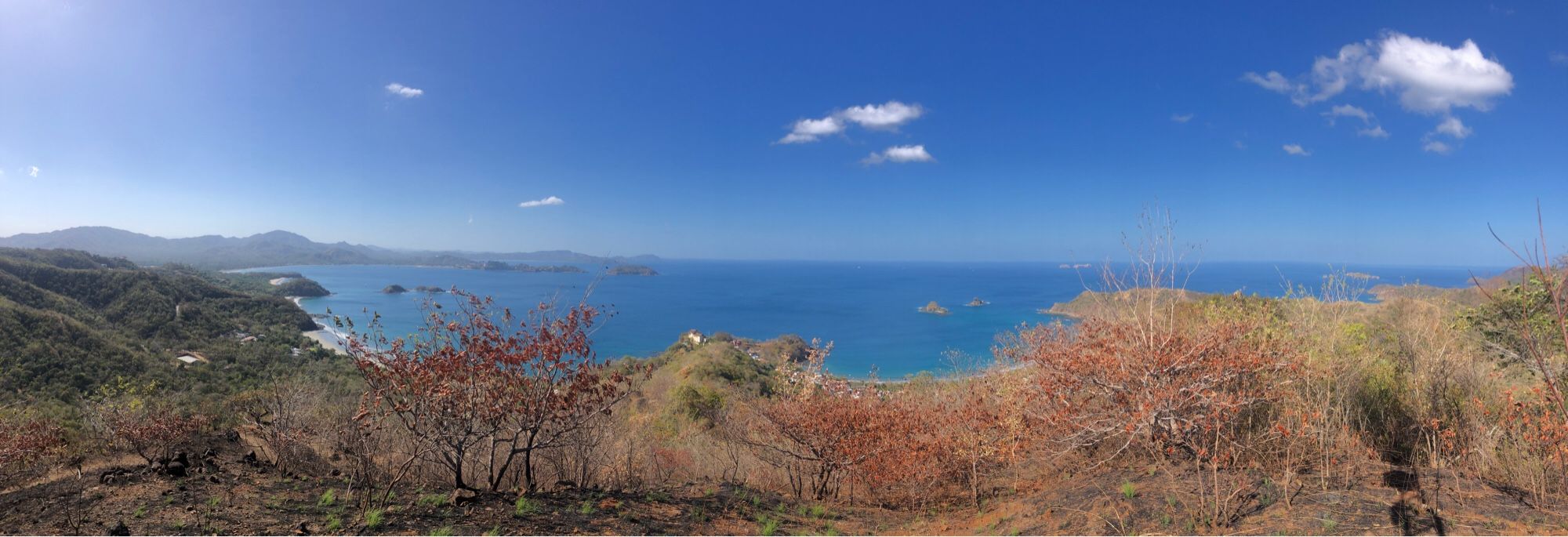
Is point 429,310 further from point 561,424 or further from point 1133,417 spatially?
point 1133,417

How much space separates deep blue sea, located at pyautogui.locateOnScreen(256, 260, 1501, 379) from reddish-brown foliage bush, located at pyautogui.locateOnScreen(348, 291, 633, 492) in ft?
77.8

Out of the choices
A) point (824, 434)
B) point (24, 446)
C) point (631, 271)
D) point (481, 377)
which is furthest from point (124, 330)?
point (631, 271)

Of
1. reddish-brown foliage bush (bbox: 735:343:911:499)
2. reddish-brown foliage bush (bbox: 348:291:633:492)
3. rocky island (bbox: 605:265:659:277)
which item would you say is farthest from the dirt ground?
rocky island (bbox: 605:265:659:277)

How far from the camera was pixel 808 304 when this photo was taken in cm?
10475

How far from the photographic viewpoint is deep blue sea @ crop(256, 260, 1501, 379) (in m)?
61.2

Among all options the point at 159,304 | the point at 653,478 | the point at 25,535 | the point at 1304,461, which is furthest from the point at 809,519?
the point at 159,304

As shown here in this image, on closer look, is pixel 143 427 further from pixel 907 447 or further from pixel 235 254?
pixel 235 254

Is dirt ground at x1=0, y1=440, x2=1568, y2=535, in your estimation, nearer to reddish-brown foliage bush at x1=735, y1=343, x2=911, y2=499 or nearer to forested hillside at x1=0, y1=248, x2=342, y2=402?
reddish-brown foliage bush at x1=735, y1=343, x2=911, y2=499

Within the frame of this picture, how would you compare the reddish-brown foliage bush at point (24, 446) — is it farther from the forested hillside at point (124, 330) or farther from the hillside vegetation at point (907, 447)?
the forested hillside at point (124, 330)

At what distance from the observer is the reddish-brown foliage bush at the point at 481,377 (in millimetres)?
5141

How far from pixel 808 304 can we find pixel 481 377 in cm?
9991

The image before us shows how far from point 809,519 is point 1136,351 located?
4.05 m

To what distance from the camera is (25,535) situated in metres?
4.16

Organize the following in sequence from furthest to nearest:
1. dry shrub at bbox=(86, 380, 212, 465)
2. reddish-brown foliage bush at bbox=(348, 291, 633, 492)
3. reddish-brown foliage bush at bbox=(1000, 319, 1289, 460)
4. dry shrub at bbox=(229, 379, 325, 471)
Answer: dry shrub at bbox=(86, 380, 212, 465) < dry shrub at bbox=(229, 379, 325, 471) < reddish-brown foliage bush at bbox=(1000, 319, 1289, 460) < reddish-brown foliage bush at bbox=(348, 291, 633, 492)
